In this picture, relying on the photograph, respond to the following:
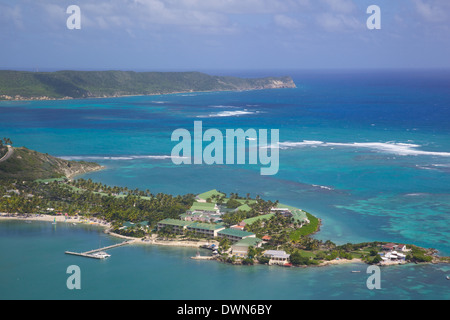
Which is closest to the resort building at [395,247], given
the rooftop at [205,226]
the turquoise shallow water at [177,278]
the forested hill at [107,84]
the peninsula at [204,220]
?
the peninsula at [204,220]

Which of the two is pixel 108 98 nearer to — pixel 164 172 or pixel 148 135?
pixel 148 135

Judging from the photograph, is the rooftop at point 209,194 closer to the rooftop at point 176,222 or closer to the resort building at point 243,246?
the rooftop at point 176,222

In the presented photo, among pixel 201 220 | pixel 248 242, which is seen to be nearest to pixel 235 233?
pixel 248 242

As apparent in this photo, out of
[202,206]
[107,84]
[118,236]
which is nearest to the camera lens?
[118,236]

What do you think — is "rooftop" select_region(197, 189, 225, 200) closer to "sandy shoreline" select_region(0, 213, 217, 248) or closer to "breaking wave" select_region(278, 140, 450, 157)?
"sandy shoreline" select_region(0, 213, 217, 248)

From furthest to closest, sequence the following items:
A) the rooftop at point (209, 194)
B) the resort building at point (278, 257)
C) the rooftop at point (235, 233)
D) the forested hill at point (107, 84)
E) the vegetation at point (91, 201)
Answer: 1. the forested hill at point (107, 84)
2. the rooftop at point (209, 194)
3. the vegetation at point (91, 201)
4. the rooftop at point (235, 233)
5. the resort building at point (278, 257)

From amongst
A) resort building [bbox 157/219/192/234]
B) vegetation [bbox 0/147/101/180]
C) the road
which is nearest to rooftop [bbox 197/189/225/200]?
resort building [bbox 157/219/192/234]

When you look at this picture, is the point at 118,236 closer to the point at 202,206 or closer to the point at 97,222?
the point at 97,222
